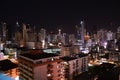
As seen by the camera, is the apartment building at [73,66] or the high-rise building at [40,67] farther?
the apartment building at [73,66]

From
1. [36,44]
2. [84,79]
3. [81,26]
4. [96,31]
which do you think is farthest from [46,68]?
[96,31]

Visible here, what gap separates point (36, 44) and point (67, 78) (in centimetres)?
1113

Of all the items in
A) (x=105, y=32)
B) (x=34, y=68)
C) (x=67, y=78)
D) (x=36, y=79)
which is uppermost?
(x=105, y=32)

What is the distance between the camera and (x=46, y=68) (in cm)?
617

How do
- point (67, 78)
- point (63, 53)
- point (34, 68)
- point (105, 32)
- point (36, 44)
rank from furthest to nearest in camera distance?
point (105, 32) → point (36, 44) → point (63, 53) → point (67, 78) → point (34, 68)

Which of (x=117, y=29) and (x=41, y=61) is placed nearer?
(x=41, y=61)

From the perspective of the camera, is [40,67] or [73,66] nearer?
[40,67]

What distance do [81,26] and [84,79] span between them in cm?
1901

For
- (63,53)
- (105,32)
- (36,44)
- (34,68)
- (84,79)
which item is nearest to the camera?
(34,68)

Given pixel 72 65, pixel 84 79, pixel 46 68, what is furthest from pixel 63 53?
pixel 46 68

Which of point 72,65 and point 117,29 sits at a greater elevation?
point 117,29

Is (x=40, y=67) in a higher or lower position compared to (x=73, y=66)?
higher

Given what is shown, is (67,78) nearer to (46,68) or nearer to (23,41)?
(46,68)

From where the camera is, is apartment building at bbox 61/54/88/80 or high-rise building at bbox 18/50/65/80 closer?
high-rise building at bbox 18/50/65/80
